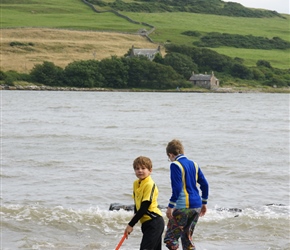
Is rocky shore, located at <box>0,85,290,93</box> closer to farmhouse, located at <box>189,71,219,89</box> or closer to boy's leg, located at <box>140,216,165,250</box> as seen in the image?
farmhouse, located at <box>189,71,219,89</box>

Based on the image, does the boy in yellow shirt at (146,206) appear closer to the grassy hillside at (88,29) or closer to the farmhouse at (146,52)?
the grassy hillside at (88,29)

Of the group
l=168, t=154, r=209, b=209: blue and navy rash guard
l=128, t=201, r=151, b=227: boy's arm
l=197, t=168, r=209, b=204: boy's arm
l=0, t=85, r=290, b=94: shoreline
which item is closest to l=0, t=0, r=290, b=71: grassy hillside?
l=0, t=85, r=290, b=94: shoreline

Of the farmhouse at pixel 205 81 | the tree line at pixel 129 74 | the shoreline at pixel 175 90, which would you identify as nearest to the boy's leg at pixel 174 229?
the shoreline at pixel 175 90

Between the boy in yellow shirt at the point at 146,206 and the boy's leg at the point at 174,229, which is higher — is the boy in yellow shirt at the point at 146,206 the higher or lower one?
the higher one

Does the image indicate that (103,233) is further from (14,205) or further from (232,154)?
(232,154)

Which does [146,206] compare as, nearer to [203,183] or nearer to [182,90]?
[203,183]

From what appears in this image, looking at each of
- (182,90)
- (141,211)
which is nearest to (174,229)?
(141,211)

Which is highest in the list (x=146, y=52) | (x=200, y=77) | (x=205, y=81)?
(x=146, y=52)

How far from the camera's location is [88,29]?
162m

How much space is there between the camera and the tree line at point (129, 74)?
4624 inches

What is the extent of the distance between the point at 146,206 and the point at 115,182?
445 inches

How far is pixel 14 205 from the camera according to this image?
51.8 feet

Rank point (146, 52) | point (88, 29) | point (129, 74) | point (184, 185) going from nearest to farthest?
point (184, 185), point (129, 74), point (146, 52), point (88, 29)

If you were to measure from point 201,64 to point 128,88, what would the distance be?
26.4m
